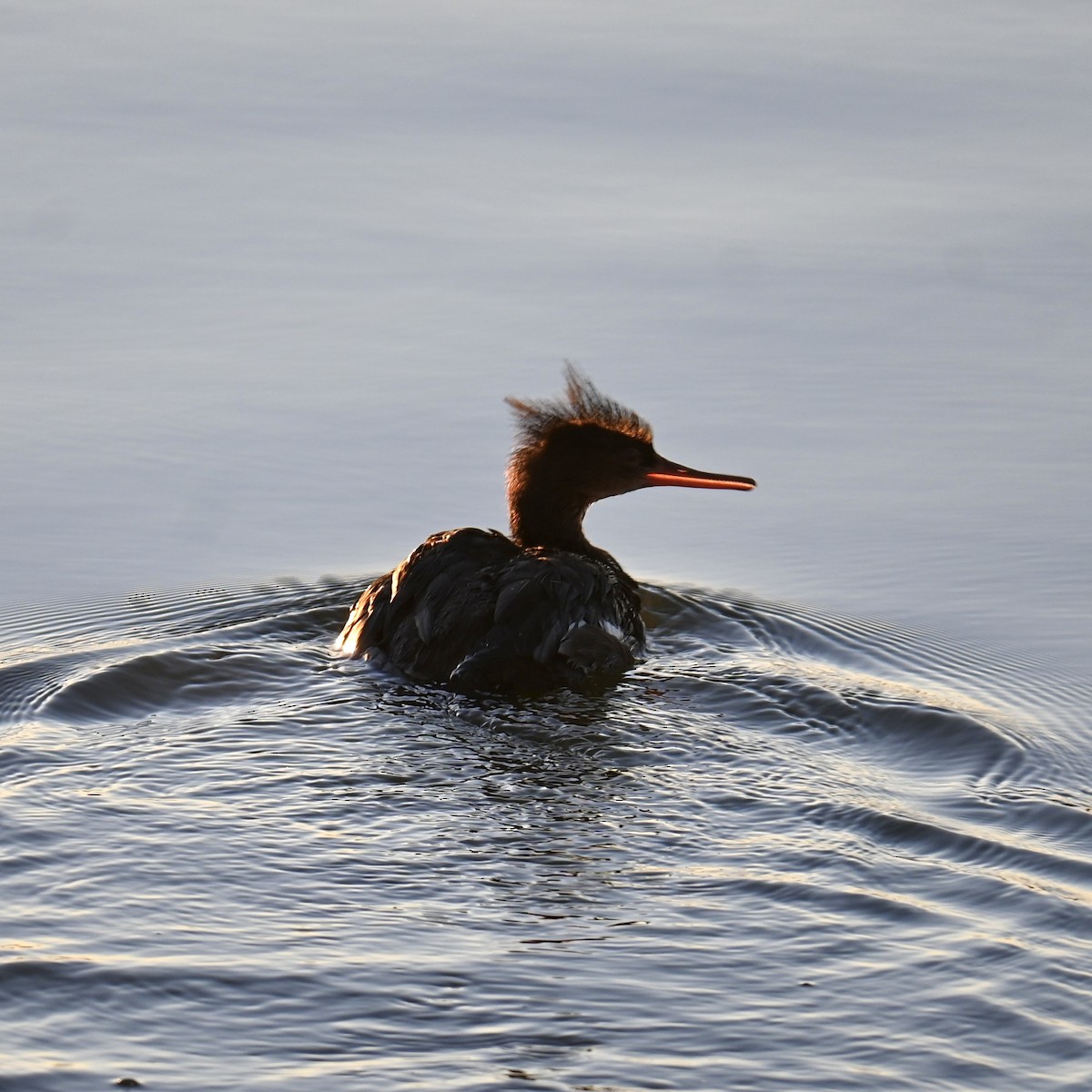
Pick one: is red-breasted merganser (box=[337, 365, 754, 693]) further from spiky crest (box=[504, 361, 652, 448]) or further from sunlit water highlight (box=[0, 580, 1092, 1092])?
sunlit water highlight (box=[0, 580, 1092, 1092])

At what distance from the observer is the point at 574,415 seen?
9.96m

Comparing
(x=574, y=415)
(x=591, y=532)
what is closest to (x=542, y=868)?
(x=574, y=415)

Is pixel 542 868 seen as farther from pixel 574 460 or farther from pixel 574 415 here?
pixel 574 415

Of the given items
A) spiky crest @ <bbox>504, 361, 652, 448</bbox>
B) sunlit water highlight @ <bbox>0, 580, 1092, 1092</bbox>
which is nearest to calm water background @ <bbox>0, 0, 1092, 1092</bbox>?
sunlit water highlight @ <bbox>0, 580, 1092, 1092</bbox>

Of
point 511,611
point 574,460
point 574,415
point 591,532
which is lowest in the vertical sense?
point 511,611

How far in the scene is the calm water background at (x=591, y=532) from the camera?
572 cm

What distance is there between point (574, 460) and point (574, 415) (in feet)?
0.77

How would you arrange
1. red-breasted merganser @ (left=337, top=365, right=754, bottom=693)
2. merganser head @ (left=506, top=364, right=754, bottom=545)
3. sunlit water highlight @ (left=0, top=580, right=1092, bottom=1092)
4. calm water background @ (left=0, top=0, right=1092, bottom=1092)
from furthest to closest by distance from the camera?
merganser head @ (left=506, top=364, right=754, bottom=545) < red-breasted merganser @ (left=337, top=365, right=754, bottom=693) < calm water background @ (left=0, top=0, right=1092, bottom=1092) < sunlit water highlight @ (left=0, top=580, right=1092, bottom=1092)

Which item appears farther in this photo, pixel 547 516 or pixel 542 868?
pixel 547 516

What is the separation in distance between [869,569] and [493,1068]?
5.03 m

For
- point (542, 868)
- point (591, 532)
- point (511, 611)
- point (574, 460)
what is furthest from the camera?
point (591, 532)

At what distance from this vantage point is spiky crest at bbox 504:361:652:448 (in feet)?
32.6

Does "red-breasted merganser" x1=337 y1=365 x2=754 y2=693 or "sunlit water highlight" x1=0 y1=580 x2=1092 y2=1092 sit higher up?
"red-breasted merganser" x1=337 y1=365 x2=754 y2=693

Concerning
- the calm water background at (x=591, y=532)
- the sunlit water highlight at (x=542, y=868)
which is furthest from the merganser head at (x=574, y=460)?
the sunlit water highlight at (x=542, y=868)
